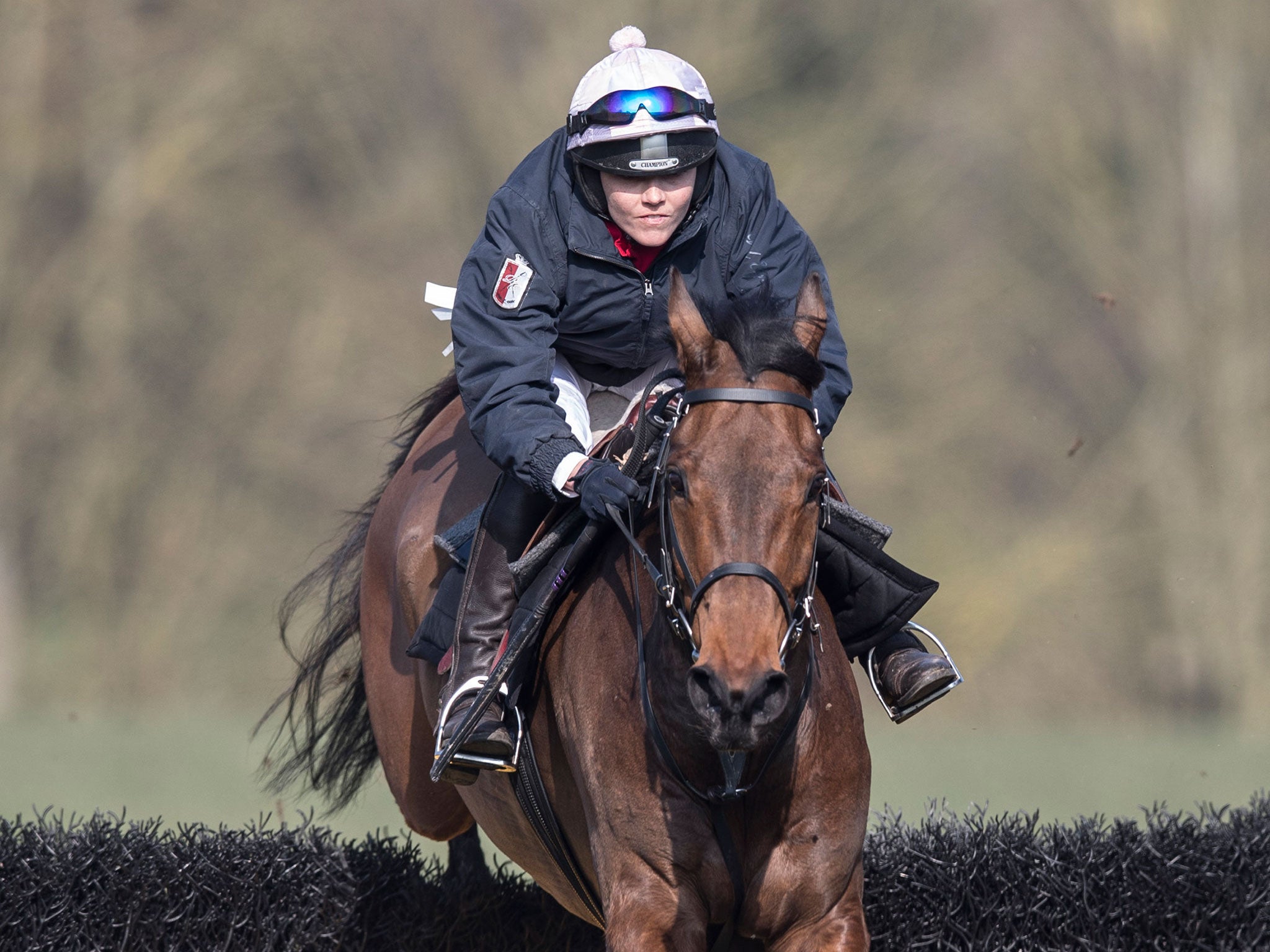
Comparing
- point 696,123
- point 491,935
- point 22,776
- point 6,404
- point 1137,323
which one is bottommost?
point 491,935

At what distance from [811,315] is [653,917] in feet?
4.61

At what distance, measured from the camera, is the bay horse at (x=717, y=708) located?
3125 mm

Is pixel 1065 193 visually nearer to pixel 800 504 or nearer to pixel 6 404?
pixel 6 404

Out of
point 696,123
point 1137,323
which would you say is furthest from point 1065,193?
point 696,123

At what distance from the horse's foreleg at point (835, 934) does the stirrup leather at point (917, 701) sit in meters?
0.60

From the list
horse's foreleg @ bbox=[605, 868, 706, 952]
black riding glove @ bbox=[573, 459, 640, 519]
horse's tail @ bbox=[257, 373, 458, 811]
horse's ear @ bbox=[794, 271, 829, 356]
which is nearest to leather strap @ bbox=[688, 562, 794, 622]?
black riding glove @ bbox=[573, 459, 640, 519]

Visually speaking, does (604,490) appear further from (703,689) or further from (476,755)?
(476,755)

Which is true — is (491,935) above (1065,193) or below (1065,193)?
below

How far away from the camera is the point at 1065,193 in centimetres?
2050

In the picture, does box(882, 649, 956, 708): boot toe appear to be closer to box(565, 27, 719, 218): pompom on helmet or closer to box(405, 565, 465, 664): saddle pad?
box(405, 565, 465, 664): saddle pad

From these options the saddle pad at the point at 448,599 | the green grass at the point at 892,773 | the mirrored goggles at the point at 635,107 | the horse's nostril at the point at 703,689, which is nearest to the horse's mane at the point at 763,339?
the horse's nostril at the point at 703,689

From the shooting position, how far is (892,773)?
1326 centimetres

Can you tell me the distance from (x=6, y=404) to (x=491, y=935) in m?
15.8

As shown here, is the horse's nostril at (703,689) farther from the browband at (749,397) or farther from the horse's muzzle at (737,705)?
the browband at (749,397)
